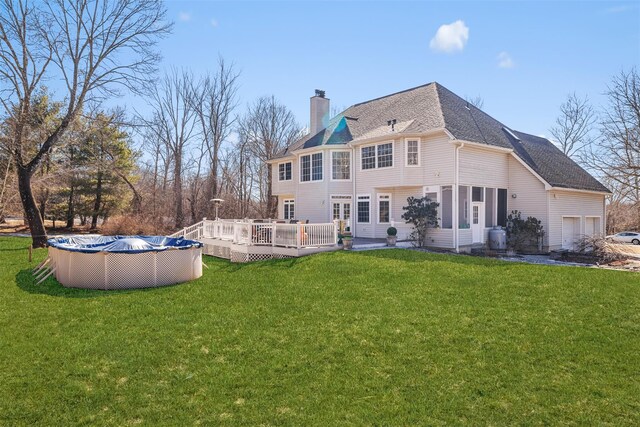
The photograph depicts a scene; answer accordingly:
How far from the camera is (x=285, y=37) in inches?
587

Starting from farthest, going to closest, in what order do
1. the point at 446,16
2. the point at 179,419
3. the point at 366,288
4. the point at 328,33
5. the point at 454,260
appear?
the point at 328,33
the point at 446,16
the point at 454,260
the point at 366,288
the point at 179,419

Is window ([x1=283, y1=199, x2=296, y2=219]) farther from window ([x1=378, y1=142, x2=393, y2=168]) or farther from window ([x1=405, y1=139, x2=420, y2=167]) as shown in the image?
window ([x1=405, y1=139, x2=420, y2=167])

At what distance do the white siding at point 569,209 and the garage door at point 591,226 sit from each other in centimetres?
19

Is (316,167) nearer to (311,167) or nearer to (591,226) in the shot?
(311,167)

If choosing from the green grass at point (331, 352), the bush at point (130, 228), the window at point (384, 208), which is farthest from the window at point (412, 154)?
the bush at point (130, 228)

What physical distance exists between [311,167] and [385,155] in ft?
15.1

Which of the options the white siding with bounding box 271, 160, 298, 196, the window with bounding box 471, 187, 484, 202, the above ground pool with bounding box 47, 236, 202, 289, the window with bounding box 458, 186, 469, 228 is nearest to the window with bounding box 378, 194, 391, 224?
the window with bounding box 458, 186, 469, 228

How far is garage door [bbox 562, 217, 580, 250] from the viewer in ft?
59.9

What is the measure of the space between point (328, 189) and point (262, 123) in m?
18.8

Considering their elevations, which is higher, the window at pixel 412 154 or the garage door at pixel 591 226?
the window at pixel 412 154

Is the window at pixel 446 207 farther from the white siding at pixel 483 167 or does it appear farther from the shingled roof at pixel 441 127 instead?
the shingled roof at pixel 441 127

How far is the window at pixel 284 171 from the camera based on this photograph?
77.7 feet

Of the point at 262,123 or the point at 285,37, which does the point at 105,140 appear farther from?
Answer: the point at 285,37

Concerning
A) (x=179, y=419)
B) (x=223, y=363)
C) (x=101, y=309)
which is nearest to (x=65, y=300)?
(x=101, y=309)
